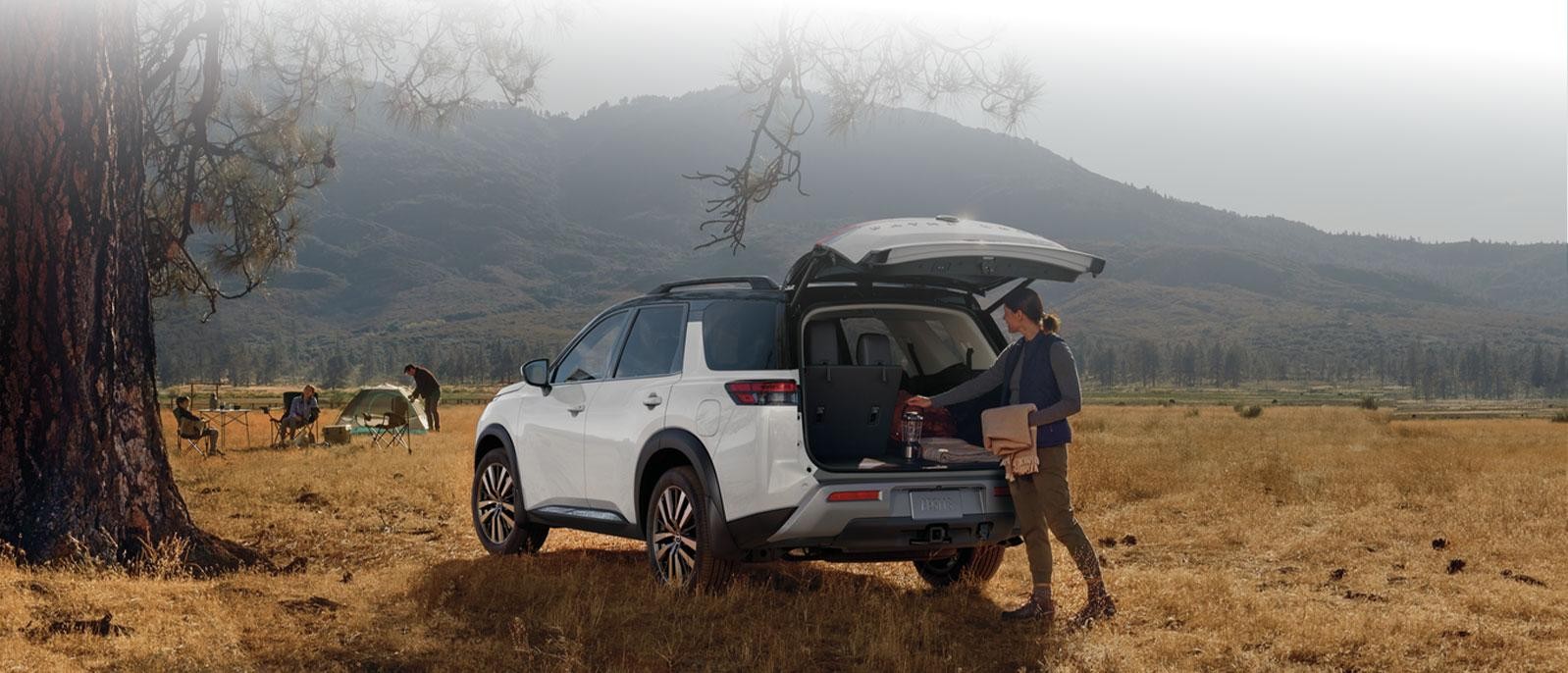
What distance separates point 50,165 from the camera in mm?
8438

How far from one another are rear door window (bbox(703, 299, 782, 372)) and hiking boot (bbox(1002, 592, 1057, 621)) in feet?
6.04

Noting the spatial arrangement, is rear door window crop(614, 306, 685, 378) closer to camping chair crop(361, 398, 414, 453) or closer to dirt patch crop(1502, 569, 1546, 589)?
dirt patch crop(1502, 569, 1546, 589)

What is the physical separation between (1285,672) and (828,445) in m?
2.66

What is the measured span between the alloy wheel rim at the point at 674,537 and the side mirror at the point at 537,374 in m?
1.85

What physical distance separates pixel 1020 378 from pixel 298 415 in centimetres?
1918

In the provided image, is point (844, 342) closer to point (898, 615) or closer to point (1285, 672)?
point (898, 615)

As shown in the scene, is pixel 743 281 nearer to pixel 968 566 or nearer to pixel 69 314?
pixel 968 566

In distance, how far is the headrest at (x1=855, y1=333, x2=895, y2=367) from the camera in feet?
25.9

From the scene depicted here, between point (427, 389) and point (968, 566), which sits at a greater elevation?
point (427, 389)

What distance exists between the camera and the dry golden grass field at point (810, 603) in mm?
6480

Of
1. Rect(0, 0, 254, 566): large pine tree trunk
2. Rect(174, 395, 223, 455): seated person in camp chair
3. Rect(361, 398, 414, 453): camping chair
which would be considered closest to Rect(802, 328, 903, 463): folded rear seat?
Rect(0, 0, 254, 566): large pine tree trunk

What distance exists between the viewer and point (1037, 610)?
7.44m

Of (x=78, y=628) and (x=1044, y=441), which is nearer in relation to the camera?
(x=78, y=628)

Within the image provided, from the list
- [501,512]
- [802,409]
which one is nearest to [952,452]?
[802,409]
